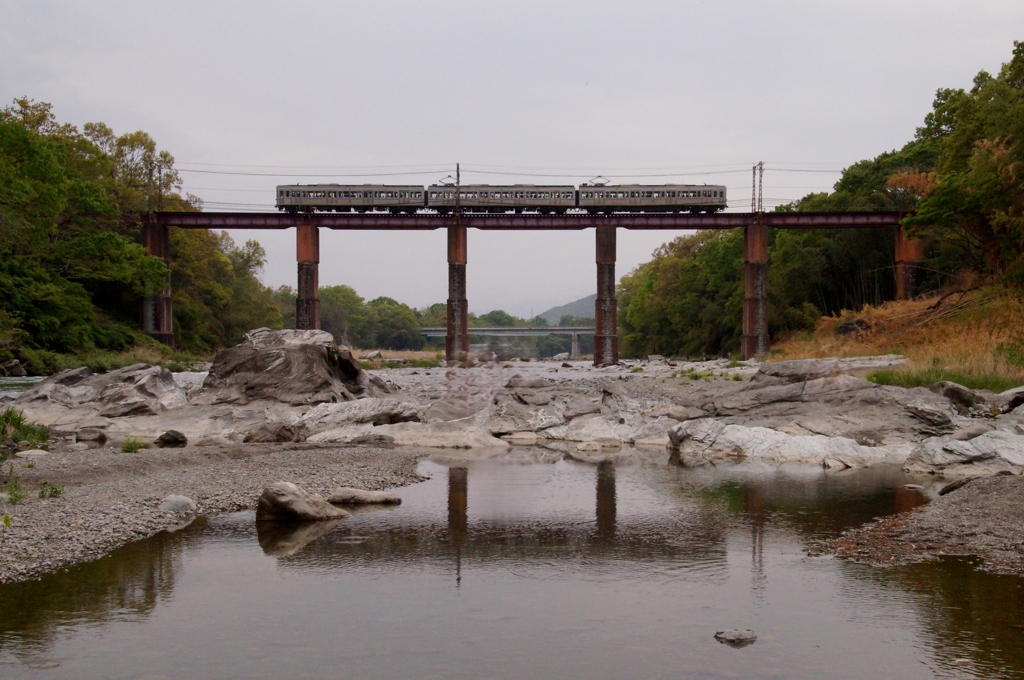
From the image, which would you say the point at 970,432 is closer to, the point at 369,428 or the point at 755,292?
the point at 369,428

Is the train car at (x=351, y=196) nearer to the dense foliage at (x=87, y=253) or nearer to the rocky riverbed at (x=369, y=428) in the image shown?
the dense foliage at (x=87, y=253)

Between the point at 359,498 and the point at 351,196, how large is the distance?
164 feet

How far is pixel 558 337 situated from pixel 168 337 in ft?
306

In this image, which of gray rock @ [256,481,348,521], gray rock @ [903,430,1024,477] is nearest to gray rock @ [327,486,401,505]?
gray rock @ [256,481,348,521]

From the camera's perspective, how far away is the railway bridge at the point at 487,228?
61656mm

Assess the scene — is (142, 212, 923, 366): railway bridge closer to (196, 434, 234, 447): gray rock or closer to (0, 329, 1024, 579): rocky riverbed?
(0, 329, 1024, 579): rocky riverbed

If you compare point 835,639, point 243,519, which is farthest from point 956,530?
point 243,519

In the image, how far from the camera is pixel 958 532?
37.3 feet

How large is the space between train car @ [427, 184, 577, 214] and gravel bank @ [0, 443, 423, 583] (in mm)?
42159

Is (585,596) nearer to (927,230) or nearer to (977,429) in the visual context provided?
(977,429)

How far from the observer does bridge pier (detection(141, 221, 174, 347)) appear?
62.8 metres

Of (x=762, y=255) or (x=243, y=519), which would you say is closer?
(x=243, y=519)

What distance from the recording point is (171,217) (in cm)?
6391

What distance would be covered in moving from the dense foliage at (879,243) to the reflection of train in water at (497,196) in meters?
13.1
